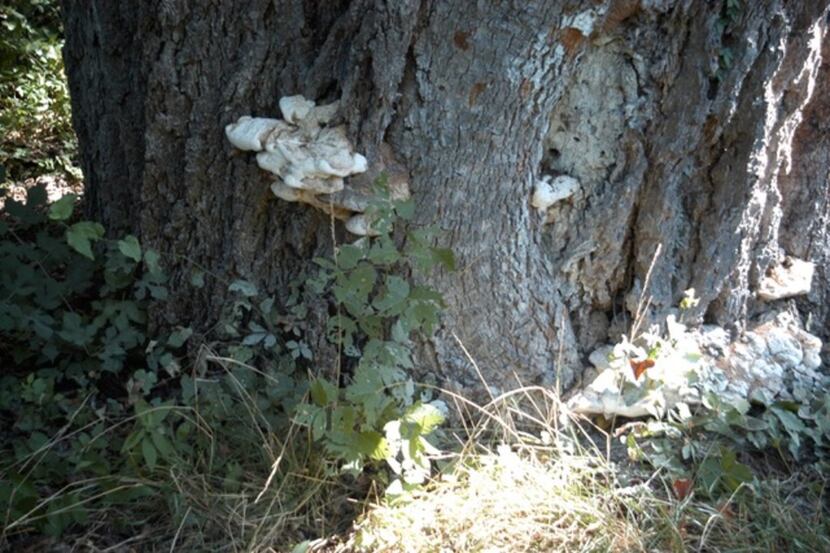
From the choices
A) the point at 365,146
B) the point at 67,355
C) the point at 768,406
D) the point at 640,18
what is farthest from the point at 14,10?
the point at 768,406

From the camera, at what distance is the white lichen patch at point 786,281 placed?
3.10m

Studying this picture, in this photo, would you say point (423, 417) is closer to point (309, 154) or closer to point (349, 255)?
point (349, 255)

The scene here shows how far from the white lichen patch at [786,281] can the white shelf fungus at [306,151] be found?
56.6 inches

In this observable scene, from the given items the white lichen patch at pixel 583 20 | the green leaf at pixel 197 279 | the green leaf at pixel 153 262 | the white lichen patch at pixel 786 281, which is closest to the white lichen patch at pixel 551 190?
the white lichen patch at pixel 583 20

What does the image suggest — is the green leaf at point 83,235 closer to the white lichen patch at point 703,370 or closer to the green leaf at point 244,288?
the green leaf at point 244,288

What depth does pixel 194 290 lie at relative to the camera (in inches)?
117

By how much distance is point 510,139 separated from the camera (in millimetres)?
2652

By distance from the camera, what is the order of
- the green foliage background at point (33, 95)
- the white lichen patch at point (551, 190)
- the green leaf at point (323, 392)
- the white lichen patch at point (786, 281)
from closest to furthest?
the green leaf at point (323, 392) → the white lichen patch at point (551, 190) → the white lichen patch at point (786, 281) → the green foliage background at point (33, 95)

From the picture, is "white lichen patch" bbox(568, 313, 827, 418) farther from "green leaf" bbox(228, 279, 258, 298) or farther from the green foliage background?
the green foliage background

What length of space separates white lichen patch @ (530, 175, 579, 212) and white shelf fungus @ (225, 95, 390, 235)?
0.53 meters

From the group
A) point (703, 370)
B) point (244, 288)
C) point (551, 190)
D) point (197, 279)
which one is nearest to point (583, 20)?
point (551, 190)

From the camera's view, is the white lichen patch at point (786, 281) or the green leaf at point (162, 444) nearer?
the green leaf at point (162, 444)

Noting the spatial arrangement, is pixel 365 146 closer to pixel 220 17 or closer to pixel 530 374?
pixel 220 17

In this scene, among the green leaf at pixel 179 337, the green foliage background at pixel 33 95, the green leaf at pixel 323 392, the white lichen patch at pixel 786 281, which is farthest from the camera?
the green foliage background at pixel 33 95
